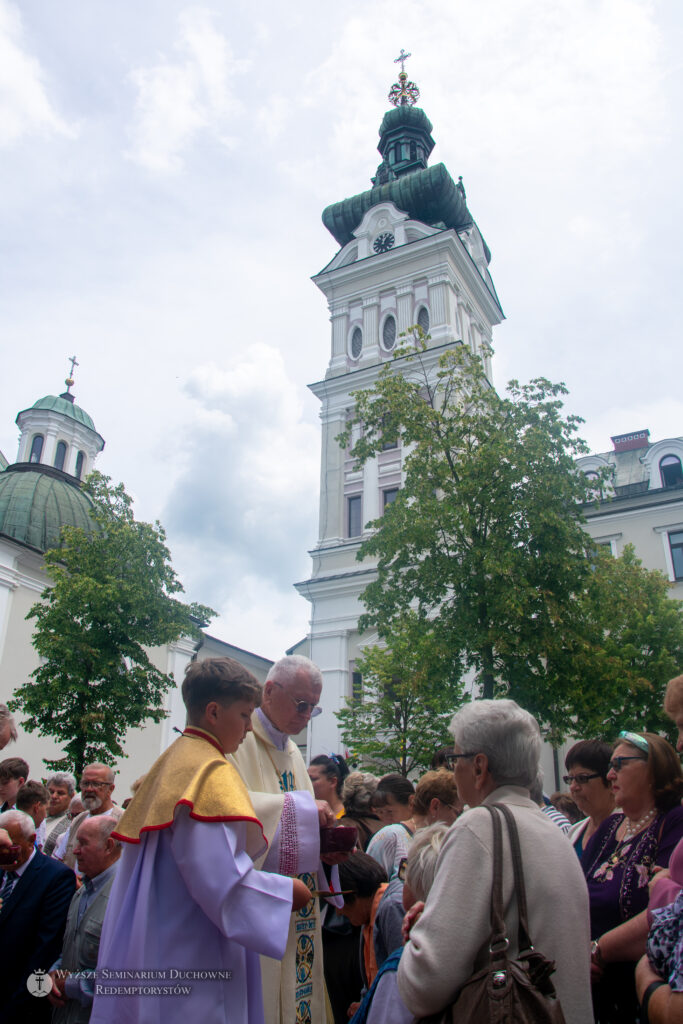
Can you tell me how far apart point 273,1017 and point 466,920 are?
1693mm

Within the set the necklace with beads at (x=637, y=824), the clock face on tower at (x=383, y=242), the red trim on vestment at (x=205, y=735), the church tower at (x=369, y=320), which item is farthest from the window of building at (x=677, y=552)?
the red trim on vestment at (x=205, y=735)

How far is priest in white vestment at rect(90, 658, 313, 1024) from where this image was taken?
7.82 ft

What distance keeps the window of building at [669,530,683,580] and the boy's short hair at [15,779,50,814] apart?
24234 mm

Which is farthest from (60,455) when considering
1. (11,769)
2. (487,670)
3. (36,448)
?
(11,769)

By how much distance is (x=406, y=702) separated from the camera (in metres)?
20.1

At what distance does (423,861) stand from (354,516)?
2789 centimetres

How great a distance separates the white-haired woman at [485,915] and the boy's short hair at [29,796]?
5051 mm

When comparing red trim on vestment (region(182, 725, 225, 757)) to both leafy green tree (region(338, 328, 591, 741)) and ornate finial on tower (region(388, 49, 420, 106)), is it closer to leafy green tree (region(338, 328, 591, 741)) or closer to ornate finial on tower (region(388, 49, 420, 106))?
leafy green tree (region(338, 328, 591, 741))

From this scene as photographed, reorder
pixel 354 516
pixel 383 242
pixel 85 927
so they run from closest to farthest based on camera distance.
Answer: pixel 85 927 → pixel 354 516 → pixel 383 242

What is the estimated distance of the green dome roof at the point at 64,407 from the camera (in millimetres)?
38812

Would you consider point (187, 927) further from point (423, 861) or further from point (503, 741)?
point (503, 741)

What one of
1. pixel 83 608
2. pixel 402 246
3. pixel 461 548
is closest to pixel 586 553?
pixel 461 548

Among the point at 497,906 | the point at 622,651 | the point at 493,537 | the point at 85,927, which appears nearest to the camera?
the point at 497,906

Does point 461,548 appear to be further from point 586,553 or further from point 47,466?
point 47,466
